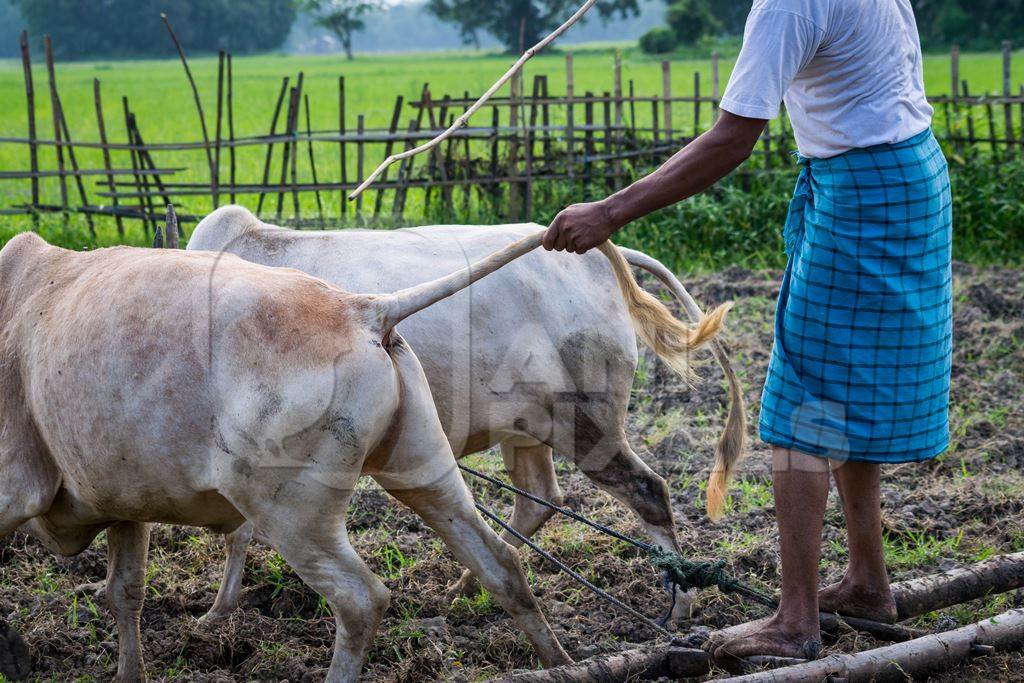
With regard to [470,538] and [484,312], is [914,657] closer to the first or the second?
[470,538]

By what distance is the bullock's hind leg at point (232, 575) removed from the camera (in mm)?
3783

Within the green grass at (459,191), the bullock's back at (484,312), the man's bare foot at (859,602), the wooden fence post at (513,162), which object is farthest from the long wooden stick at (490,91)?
the wooden fence post at (513,162)

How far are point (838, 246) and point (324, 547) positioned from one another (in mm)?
1574

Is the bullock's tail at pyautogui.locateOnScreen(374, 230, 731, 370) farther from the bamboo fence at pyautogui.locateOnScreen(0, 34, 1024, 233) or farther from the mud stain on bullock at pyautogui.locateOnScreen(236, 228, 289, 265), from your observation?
the bamboo fence at pyautogui.locateOnScreen(0, 34, 1024, 233)

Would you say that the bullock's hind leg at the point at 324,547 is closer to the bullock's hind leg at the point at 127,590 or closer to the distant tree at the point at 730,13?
the bullock's hind leg at the point at 127,590

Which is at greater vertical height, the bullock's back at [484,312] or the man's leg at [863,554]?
the bullock's back at [484,312]

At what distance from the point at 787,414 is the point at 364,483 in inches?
92.8

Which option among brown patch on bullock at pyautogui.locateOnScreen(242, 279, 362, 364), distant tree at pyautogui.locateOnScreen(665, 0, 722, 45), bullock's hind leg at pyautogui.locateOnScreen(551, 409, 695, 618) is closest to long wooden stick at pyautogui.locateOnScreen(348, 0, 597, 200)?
brown patch on bullock at pyautogui.locateOnScreen(242, 279, 362, 364)

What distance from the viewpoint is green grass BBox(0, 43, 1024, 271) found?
29.2 feet

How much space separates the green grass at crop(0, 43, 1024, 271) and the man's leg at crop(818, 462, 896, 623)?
17.5ft

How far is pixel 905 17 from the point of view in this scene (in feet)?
9.64

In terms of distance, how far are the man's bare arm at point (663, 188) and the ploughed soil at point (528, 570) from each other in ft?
4.04

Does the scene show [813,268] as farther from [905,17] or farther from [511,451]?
[511,451]

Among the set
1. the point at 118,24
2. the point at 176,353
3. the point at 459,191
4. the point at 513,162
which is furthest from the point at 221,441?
the point at 118,24
